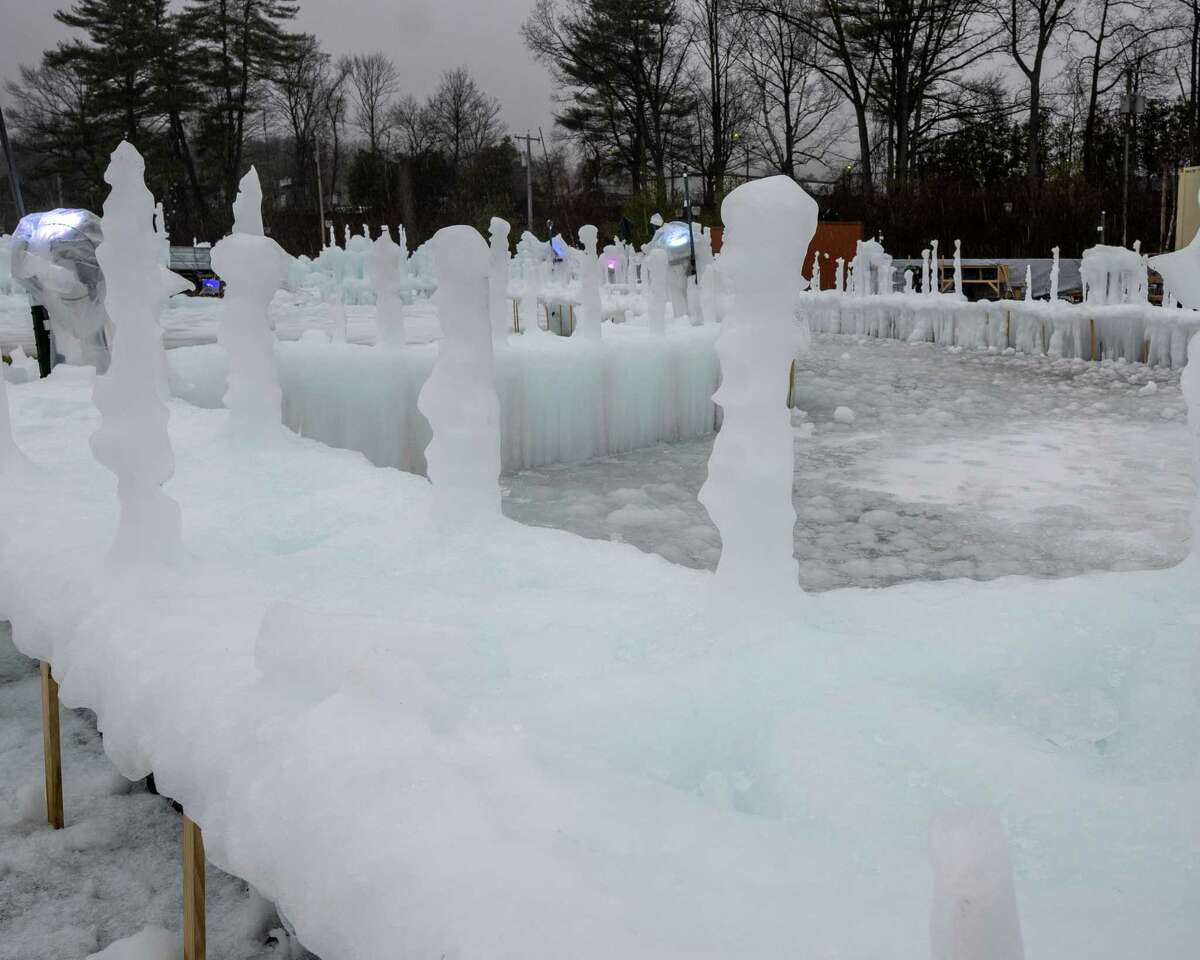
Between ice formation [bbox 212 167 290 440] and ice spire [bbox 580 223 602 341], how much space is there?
307 cm

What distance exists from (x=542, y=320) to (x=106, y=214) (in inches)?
479

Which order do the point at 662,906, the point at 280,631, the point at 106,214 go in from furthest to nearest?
the point at 106,214 → the point at 280,631 → the point at 662,906

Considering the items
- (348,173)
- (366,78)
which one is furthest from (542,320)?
(366,78)

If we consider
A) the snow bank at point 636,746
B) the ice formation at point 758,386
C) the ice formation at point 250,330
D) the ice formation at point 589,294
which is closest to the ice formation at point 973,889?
the snow bank at point 636,746

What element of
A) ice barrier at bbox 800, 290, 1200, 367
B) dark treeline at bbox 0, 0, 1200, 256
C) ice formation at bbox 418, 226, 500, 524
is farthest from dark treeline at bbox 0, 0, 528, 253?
ice formation at bbox 418, 226, 500, 524

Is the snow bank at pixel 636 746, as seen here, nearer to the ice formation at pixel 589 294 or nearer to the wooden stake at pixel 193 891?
the wooden stake at pixel 193 891

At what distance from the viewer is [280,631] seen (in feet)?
5.36

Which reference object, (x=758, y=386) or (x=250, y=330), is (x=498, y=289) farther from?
(x=758, y=386)

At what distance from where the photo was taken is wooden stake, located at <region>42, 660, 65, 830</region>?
2330 mm

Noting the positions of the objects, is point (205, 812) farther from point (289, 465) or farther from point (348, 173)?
point (348, 173)

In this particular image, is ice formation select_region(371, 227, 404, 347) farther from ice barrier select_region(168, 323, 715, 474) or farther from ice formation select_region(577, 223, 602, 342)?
ice formation select_region(577, 223, 602, 342)

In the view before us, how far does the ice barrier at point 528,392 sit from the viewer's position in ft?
20.1

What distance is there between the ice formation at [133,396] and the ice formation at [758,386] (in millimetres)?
1274

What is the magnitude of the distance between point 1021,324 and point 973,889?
38.1 ft
